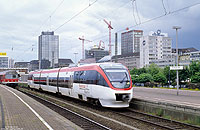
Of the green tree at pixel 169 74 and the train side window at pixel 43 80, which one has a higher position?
the green tree at pixel 169 74

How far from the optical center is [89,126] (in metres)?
12.3

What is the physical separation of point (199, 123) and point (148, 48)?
459ft

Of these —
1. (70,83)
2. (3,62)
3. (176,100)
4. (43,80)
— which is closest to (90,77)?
(70,83)

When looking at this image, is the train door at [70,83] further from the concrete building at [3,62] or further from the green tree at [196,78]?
the concrete building at [3,62]

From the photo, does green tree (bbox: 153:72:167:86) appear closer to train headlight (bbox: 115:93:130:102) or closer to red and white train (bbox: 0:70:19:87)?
red and white train (bbox: 0:70:19:87)

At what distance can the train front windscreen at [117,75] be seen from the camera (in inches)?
659

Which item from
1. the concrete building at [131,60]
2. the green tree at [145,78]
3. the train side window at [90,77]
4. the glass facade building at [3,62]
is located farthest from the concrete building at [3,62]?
the train side window at [90,77]

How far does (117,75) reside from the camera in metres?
17.3

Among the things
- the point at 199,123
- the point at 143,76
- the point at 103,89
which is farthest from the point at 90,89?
the point at 143,76

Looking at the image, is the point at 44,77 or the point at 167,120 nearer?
the point at 167,120

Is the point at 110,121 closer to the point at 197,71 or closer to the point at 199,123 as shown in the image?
the point at 199,123

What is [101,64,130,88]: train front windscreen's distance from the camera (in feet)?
54.9

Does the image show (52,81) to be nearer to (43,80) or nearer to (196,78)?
(43,80)

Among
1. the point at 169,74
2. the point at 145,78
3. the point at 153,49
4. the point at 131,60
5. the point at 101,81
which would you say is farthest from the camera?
the point at 131,60
